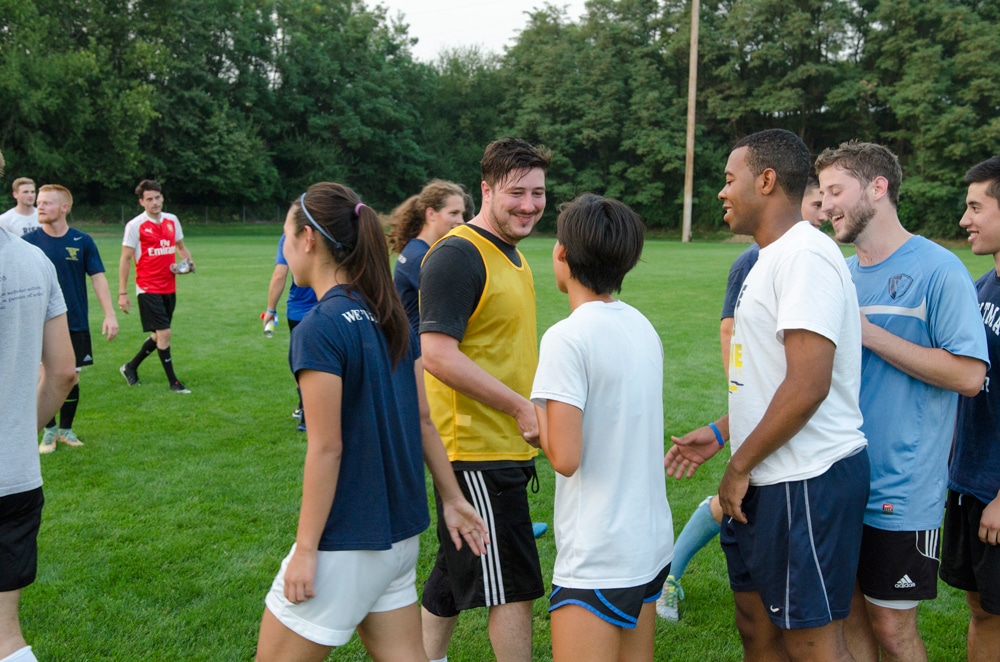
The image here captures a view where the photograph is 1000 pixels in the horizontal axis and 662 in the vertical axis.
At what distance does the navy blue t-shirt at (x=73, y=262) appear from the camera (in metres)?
7.34

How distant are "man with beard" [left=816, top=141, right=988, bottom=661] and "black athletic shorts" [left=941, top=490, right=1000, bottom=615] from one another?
0.34m

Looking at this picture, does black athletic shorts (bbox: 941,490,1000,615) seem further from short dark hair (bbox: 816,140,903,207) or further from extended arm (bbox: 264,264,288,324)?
extended arm (bbox: 264,264,288,324)

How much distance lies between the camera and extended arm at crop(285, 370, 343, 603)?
230cm

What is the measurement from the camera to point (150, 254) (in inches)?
361

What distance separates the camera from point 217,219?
52562 millimetres

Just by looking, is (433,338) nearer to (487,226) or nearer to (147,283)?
(487,226)

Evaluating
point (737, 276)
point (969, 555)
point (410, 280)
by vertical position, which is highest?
point (737, 276)

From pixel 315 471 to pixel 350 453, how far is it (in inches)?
5.4

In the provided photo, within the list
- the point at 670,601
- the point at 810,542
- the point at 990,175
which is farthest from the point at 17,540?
the point at 990,175

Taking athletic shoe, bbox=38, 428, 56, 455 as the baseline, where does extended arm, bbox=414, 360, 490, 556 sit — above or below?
above

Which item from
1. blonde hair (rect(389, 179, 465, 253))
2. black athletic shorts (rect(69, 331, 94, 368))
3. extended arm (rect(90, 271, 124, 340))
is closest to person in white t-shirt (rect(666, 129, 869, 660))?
blonde hair (rect(389, 179, 465, 253))

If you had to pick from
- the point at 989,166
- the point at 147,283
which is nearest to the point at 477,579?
the point at 989,166

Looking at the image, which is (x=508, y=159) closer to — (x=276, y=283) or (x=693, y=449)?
(x=693, y=449)

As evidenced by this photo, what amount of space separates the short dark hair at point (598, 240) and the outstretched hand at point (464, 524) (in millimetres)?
899
